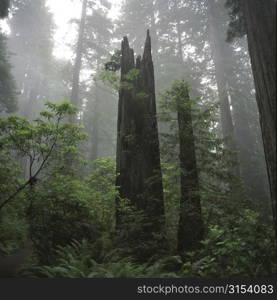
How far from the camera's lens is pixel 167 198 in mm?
6949

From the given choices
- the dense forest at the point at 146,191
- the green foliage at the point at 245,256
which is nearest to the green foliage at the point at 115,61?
the dense forest at the point at 146,191

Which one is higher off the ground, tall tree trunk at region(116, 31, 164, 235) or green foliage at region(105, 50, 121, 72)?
green foliage at region(105, 50, 121, 72)

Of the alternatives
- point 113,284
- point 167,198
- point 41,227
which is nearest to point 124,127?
point 167,198

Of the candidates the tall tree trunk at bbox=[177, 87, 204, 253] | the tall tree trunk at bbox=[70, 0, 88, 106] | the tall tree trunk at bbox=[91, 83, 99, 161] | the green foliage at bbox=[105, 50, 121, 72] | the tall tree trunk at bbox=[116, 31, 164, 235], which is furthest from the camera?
the tall tree trunk at bbox=[91, 83, 99, 161]

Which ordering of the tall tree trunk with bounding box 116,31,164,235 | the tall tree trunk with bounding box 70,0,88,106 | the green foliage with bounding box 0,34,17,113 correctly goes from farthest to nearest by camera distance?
the tall tree trunk with bounding box 70,0,88,106 → the green foliage with bounding box 0,34,17,113 → the tall tree trunk with bounding box 116,31,164,235

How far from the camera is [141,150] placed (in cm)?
703

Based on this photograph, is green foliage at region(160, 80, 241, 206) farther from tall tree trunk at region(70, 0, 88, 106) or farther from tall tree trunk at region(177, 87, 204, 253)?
tall tree trunk at region(70, 0, 88, 106)

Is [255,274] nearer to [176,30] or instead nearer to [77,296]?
[77,296]

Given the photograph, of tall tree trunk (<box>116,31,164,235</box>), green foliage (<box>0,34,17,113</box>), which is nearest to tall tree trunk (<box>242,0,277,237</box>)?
tall tree trunk (<box>116,31,164,235</box>)

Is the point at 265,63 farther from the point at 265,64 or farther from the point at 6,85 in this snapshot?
the point at 6,85

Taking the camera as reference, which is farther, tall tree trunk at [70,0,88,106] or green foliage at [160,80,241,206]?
tall tree trunk at [70,0,88,106]

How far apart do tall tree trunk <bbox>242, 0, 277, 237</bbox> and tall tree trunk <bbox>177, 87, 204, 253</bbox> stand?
216cm

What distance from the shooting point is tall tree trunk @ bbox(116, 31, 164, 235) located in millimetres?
6391

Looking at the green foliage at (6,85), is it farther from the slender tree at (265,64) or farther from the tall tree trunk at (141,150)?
the slender tree at (265,64)
